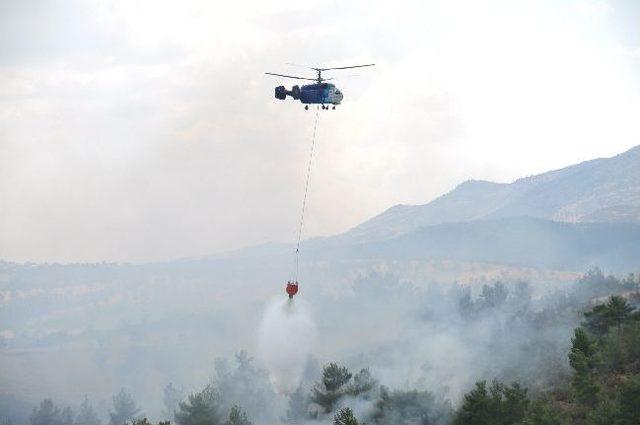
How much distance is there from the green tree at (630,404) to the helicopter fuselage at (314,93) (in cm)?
3634

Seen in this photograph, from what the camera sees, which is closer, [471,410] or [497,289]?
[471,410]

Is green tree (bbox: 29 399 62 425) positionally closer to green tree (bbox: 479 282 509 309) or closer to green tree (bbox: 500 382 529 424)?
green tree (bbox: 479 282 509 309)

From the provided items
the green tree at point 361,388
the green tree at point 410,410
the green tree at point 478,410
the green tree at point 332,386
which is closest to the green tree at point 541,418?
the green tree at point 478,410

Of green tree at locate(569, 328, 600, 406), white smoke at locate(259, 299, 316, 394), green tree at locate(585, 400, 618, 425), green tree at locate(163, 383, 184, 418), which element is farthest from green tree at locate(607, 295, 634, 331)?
green tree at locate(163, 383, 184, 418)

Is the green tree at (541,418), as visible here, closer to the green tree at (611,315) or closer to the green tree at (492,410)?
the green tree at (492,410)

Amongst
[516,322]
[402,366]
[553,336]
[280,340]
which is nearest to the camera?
[553,336]

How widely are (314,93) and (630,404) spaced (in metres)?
38.4

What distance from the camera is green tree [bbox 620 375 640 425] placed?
52.0 meters

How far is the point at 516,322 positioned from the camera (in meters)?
151

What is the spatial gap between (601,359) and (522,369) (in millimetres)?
42132

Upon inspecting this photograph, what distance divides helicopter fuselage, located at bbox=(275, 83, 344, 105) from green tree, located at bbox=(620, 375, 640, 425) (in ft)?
119

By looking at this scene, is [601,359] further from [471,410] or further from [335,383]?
[335,383]

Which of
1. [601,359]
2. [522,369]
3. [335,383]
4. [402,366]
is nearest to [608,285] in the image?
[402,366]

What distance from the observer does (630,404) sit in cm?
5262
